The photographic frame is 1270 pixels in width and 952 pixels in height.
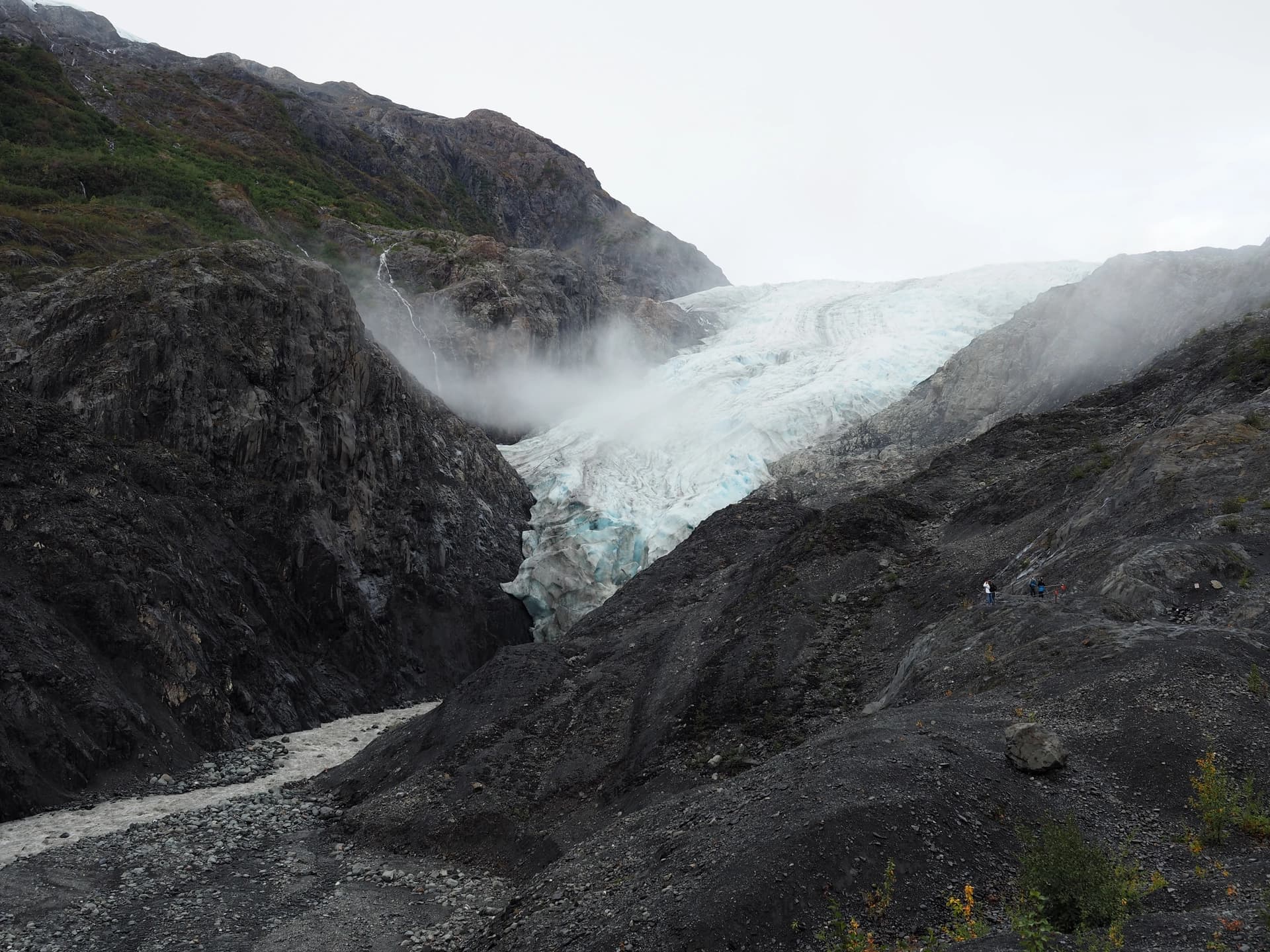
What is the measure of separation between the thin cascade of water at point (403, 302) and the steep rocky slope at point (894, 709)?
78.1 ft

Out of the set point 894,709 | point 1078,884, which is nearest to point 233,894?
point 894,709

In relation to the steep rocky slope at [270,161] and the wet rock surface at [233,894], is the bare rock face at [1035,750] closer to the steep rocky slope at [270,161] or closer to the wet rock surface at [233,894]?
the wet rock surface at [233,894]

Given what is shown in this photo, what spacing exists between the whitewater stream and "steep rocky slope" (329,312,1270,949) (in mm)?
1894

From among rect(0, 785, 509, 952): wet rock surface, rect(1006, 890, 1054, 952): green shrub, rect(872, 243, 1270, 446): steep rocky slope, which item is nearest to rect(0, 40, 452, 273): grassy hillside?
rect(0, 785, 509, 952): wet rock surface

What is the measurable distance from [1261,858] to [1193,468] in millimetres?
9064

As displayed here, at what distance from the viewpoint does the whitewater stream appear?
12781mm

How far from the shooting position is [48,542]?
17.9m

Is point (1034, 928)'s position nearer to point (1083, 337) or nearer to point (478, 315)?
point (1083, 337)

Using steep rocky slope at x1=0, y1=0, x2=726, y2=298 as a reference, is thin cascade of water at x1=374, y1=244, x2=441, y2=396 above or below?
below

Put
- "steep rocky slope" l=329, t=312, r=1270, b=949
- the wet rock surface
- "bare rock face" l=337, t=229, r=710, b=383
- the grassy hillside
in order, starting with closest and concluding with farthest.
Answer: "steep rocky slope" l=329, t=312, r=1270, b=949 < the wet rock surface < the grassy hillside < "bare rock face" l=337, t=229, r=710, b=383

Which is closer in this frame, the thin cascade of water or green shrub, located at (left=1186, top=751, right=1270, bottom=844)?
green shrub, located at (left=1186, top=751, right=1270, bottom=844)

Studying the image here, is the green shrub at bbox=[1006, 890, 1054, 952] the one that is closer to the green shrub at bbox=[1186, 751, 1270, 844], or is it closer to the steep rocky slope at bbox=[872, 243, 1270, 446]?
the green shrub at bbox=[1186, 751, 1270, 844]

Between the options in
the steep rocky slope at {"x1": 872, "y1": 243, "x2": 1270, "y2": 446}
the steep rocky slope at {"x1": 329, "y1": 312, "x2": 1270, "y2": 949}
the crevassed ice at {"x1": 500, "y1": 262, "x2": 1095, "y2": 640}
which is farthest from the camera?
the crevassed ice at {"x1": 500, "y1": 262, "x2": 1095, "y2": 640}

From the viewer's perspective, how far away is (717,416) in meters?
42.8
